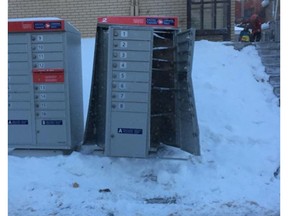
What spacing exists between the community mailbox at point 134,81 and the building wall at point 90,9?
478cm

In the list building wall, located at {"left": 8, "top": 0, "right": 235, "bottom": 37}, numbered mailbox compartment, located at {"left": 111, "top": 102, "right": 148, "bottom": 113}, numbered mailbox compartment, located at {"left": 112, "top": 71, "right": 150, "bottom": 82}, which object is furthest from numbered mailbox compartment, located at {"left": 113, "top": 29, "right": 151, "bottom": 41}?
building wall, located at {"left": 8, "top": 0, "right": 235, "bottom": 37}

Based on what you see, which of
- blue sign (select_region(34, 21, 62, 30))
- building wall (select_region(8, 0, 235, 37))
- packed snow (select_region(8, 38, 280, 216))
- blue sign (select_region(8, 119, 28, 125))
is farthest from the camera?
building wall (select_region(8, 0, 235, 37))

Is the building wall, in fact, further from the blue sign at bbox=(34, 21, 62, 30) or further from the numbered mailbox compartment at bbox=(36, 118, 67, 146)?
the numbered mailbox compartment at bbox=(36, 118, 67, 146)

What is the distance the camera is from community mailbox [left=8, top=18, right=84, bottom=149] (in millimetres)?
6113

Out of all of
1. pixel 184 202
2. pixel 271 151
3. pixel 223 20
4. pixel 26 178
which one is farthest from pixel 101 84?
pixel 223 20

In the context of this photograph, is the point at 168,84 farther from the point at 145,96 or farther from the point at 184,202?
the point at 184,202

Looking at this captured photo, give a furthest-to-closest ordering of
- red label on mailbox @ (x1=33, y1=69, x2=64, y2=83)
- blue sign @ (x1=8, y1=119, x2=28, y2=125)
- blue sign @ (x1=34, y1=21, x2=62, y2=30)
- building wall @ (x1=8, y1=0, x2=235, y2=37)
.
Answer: building wall @ (x1=8, y1=0, x2=235, y2=37), blue sign @ (x1=8, y1=119, x2=28, y2=125), red label on mailbox @ (x1=33, y1=69, x2=64, y2=83), blue sign @ (x1=34, y1=21, x2=62, y2=30)

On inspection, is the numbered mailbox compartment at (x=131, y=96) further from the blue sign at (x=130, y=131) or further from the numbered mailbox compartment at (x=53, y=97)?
the numbered mailbox compartment at (x=53, y=97)

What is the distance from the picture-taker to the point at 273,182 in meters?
5.81

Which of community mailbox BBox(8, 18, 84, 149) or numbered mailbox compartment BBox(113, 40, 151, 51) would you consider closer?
numbered mailbox compartment BBox(113, 40, 151, 51)

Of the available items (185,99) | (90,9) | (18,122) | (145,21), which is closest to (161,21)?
(145,21)

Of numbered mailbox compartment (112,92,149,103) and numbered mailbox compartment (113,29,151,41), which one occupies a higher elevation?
numbered mailbox compartment (113,29,151,41)

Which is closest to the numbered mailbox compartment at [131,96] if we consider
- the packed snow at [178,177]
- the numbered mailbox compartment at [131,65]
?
the numbered mailbox compartment at [131,65]

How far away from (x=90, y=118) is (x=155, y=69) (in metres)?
1.21
